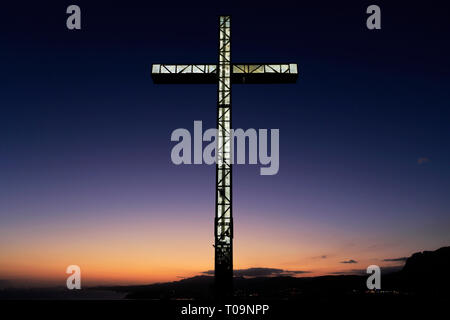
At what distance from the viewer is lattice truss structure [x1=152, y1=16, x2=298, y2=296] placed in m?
14.6

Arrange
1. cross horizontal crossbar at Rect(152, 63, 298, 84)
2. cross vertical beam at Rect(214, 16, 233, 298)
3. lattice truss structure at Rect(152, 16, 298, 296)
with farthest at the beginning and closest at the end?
1. cross horizontal crossbar at Rect(152, 63, 298, 84)
2. lattice truss structure at Rect(152, 16, 298, 296)
3. cross vertical beam at Rect(214, 16, 233, 298)

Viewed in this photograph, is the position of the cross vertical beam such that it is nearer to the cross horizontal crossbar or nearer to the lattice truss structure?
the lattice truss structure

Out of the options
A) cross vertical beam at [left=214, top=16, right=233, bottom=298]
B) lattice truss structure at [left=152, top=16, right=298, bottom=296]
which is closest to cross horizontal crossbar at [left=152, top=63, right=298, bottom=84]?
lattice truss structure at [left=152, top=16, right=298, bottom=296]

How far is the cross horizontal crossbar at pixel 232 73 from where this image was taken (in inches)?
662

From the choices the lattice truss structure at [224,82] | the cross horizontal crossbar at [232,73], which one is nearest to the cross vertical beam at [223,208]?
the lattice truss structure at [224,82]

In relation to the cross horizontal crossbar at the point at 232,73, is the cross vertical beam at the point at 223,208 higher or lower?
lower

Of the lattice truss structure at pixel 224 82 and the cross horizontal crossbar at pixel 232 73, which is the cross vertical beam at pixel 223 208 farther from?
the cross horizontal crossbar at pixel 232 73

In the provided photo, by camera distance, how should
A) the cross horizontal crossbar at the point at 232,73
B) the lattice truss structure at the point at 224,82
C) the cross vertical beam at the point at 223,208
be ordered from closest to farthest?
1. the cross vertical beam at the point at 223,208
2. the lattice truss structure at the point at 224,82
3. the cross horizontal crossbar at the point at 232,73

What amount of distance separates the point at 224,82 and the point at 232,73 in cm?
89

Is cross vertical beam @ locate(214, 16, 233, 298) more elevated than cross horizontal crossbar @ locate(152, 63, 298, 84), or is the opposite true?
cross horizontal crossbar @ locate(152, 63, 298, 84)

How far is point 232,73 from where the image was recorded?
16.7 m
